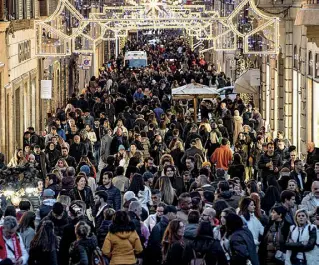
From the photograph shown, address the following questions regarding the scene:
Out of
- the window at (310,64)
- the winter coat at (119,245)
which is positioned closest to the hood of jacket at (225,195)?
the winter coat at (119,245)

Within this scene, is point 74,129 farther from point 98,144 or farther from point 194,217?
point 194,217

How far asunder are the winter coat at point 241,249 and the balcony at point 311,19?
523 inches

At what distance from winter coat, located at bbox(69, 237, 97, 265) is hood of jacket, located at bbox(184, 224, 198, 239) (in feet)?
3.44

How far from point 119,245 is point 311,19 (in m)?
13.6

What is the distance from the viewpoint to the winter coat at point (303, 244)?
1515 centimetres

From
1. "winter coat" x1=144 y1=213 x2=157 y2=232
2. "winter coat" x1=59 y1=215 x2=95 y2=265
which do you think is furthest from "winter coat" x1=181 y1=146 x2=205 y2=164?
"winter coat" x1=59 y1=215 x2=95 y2=265

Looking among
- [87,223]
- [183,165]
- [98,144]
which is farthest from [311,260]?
[98,144]

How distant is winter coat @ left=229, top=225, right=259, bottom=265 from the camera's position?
14664mm

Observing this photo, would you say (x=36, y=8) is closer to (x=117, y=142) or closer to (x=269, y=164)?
(x=117, y=142)

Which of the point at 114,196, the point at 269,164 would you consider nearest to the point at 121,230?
the point at 114,196

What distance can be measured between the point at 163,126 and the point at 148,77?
26618mm

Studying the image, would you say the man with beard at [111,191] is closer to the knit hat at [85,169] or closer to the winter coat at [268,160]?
the knit hat at [85,169]

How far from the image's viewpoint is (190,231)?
15031 millimetres

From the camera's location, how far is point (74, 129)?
30.7 meters
